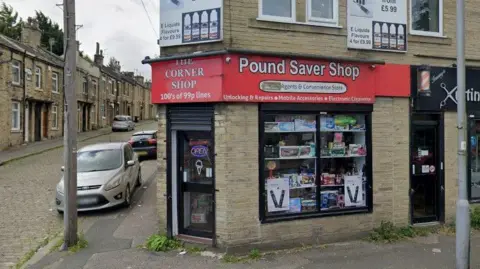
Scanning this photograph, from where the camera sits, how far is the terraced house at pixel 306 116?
6.50 metres

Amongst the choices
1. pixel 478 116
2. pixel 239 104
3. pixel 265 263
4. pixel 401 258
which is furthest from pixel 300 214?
pixel 478 116

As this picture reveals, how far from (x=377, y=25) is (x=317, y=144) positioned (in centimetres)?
260

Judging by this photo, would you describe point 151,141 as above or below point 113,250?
above

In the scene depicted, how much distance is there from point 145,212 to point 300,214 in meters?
4.36

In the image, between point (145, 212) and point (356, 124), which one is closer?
point (356, 124)

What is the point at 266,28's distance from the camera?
6.71m

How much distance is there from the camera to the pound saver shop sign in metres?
6.41

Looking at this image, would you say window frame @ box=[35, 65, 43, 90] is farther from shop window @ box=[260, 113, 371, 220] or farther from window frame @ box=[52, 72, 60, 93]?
shop window @ box=[260, 113, 371, 220]

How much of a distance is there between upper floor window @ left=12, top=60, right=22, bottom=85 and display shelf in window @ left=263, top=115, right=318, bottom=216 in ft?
75.4

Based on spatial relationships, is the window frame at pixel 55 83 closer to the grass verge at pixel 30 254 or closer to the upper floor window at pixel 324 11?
the grass verge at pixel 30 254

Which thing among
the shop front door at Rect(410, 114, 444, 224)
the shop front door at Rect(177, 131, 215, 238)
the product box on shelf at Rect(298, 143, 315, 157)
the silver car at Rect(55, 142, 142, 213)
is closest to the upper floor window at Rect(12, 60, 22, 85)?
the silver car at Rect(55, 142, 142, 213)

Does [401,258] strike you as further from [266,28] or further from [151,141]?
[151,141]

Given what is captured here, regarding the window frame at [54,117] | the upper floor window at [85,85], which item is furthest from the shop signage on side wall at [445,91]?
the upper floor window at [85,85]

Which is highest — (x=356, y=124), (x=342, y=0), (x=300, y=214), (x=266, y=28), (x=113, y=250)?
(x=342, y=0)
